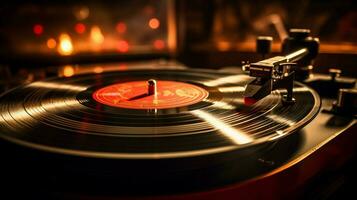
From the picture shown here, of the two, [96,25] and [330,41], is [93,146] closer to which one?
[96,25]

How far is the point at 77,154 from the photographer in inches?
21.1

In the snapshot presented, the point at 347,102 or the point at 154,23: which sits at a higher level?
the point at 154,23

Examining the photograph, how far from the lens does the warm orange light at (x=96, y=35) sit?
194 centimetres

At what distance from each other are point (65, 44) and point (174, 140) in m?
1.41

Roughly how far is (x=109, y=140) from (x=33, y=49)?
1324mm

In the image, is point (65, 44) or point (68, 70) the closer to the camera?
point (68, 70)

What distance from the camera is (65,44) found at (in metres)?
1.86

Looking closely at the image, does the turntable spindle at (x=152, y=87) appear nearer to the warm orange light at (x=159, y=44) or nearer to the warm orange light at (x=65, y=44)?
the warm orange light at (x=65, y=44)

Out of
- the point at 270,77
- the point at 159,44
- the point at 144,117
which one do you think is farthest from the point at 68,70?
the point at 270,77

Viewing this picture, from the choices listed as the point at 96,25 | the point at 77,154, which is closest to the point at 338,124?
the point at 77,154

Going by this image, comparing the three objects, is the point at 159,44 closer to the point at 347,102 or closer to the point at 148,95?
the point at 148,95

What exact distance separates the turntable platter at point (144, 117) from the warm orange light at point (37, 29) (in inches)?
30.3

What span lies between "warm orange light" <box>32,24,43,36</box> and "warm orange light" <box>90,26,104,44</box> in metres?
0.26

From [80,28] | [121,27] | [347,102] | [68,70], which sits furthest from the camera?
[121,27]
